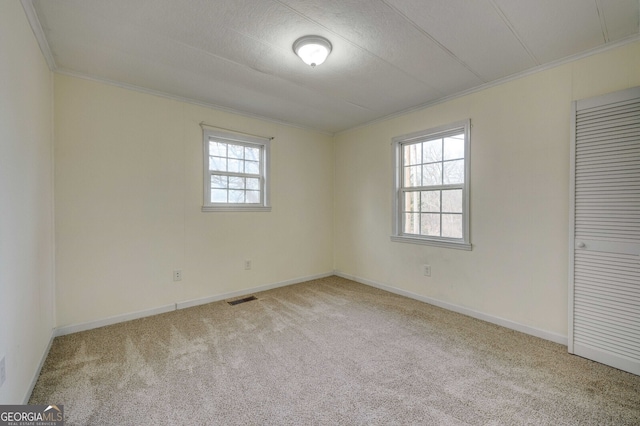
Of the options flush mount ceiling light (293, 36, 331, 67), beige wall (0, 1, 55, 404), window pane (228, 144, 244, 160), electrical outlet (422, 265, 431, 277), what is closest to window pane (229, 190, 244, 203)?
window pane (228, 144, 244, 160)

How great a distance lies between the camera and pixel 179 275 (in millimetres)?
3287

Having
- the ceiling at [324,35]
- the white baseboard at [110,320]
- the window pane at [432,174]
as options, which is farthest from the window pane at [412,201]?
the white baseboard at [110,320]

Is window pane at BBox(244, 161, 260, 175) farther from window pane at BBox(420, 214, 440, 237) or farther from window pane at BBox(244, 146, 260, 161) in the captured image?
window pane at BBox(420, 214, 440, 237)

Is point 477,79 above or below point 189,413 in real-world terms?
above

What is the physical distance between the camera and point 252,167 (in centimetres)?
397

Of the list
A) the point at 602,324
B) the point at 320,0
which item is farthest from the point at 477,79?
the point at 602,324

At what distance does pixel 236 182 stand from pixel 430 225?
2.67 m

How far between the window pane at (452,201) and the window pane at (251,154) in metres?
2.60

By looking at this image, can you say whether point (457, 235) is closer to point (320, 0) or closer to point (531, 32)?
point (531, 32)

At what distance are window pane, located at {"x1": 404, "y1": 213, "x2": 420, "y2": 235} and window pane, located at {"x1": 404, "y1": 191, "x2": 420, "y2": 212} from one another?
0.07 meters

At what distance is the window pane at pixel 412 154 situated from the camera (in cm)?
370

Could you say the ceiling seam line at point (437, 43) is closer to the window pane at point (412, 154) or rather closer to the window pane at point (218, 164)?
the window pane at point (412, 154)

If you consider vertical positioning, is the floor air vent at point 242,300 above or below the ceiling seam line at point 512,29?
below

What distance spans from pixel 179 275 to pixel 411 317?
2.74m
